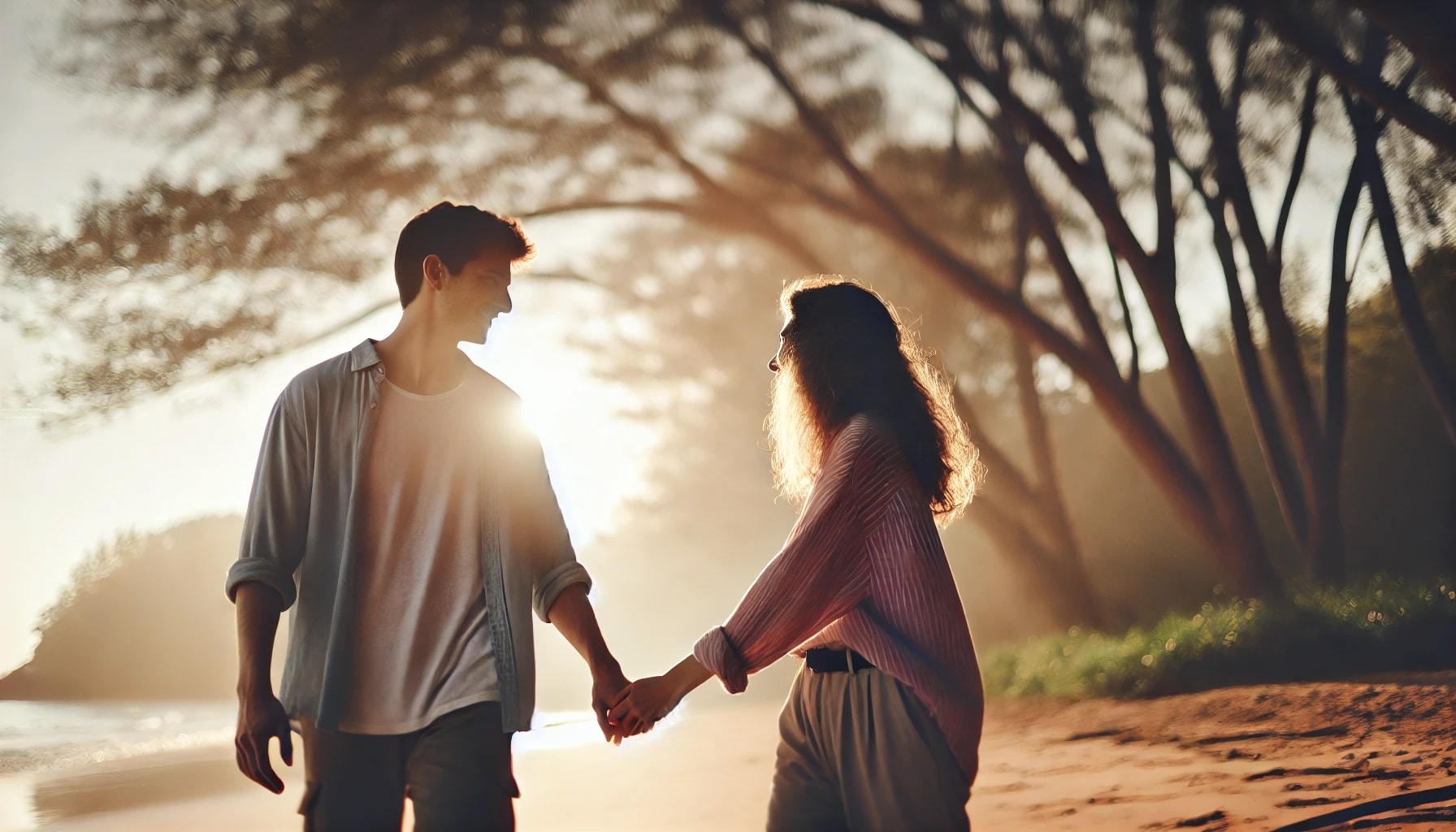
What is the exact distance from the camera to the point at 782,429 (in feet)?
5.20

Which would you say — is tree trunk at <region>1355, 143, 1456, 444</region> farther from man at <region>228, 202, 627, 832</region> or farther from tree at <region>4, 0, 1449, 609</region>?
man at <region>228, 202, 627, 832</region>

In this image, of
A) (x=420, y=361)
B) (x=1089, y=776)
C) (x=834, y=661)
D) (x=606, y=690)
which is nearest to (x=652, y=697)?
(x=606, y=690)

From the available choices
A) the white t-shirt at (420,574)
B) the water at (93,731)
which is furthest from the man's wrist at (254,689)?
the water at (93,731)

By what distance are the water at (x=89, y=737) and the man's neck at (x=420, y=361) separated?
2.43 meters

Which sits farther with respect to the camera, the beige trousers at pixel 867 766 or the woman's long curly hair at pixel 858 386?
the woman's long curly hair at pixel 858 386

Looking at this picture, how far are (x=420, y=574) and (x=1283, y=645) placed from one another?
431 centimetres

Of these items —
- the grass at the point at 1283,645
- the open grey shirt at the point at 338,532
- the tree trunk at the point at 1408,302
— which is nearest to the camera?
the open grey shirt at the point at 338,532

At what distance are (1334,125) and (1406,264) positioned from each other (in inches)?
30.4

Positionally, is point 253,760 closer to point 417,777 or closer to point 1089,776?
point 417,777

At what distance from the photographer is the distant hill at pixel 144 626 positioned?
15.3 ft

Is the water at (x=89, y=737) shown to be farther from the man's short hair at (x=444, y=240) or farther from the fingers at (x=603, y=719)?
the man's short hair at (x=444, y=240)

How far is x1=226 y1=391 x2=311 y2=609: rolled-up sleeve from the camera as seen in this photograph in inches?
58.1

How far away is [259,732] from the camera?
1.36 meters

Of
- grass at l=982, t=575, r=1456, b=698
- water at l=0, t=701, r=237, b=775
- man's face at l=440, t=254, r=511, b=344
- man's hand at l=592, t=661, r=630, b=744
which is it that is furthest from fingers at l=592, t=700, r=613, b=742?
grass at l=982, t=575, r=1456, b=698
